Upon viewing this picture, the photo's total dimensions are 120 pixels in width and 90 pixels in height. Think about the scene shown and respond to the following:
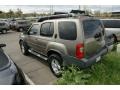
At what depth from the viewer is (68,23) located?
4895mm

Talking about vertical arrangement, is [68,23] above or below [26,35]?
above

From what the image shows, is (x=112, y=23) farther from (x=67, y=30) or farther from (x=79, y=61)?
(x=79, y=61)

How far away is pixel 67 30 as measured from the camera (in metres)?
4.88

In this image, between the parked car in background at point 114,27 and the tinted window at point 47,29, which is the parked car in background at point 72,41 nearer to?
the tinted window at point 47,29

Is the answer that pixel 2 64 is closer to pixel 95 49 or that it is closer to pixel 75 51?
pixel 75 51

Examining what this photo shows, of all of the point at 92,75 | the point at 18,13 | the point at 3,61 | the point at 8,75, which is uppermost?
the point at 18,13

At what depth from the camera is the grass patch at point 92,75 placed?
4.49 m

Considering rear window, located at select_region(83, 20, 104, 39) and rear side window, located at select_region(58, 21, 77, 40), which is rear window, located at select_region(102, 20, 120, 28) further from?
rear side window, located at select_region(58, 21, 77, 40)

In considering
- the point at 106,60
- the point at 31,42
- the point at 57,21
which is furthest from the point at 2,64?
the point at 106,60

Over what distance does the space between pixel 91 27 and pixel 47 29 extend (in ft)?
5.17

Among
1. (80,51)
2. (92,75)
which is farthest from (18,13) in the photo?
(80,51)

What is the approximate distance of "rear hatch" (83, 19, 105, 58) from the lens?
15.3 ft
